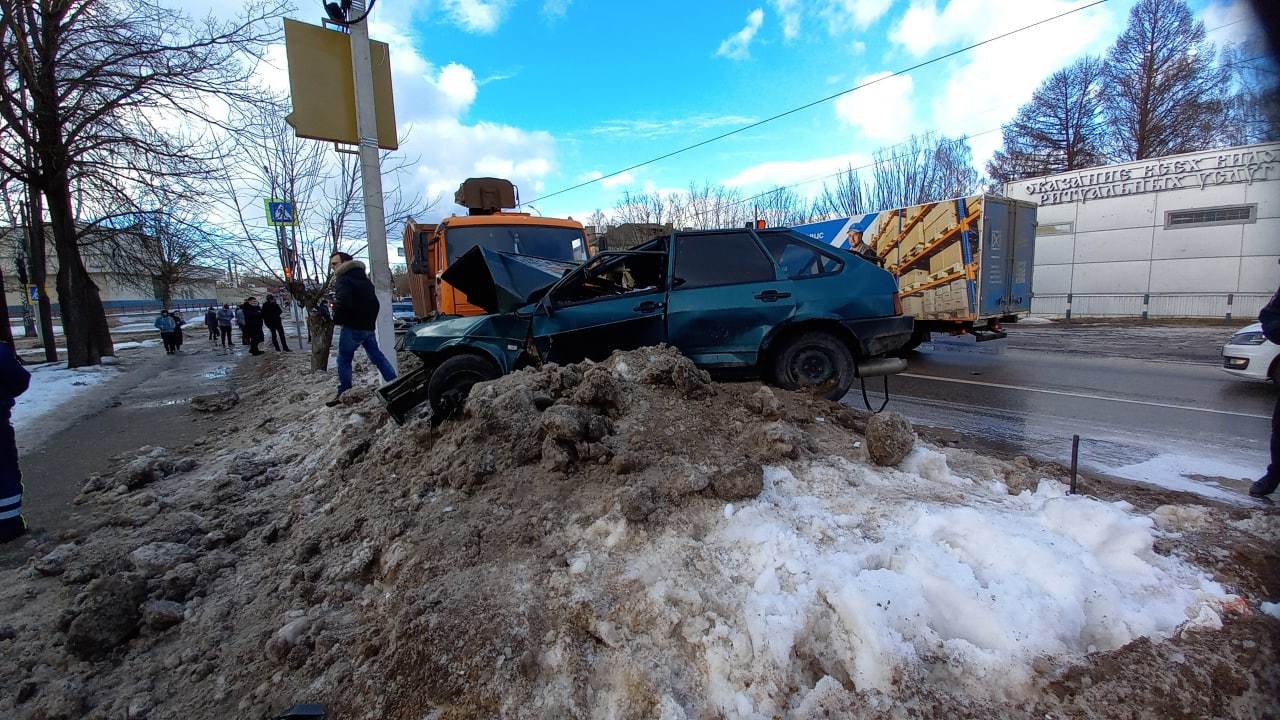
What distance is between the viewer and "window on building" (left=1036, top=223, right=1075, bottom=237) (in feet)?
65.7

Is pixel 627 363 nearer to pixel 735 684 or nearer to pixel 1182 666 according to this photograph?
pixel 735 684

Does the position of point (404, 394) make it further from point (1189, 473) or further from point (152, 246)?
point (152, 246)

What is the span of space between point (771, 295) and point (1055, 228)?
21.2 m

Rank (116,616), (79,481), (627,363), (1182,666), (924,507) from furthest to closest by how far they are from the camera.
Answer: (79,481), (627,363), (924,507), (116,616), (1182,666)

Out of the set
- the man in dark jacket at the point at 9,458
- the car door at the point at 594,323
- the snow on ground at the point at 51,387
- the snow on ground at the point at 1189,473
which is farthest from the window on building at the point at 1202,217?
the snow on ground at the point at 51,387

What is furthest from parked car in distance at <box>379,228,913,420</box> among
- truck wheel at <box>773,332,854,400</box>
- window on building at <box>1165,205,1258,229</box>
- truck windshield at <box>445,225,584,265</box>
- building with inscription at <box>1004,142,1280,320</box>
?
window on building at <box>1165,205,1258,229</box>

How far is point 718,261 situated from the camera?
5.31 metres

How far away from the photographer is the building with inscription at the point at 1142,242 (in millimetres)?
16078

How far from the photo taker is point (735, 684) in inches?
75.0

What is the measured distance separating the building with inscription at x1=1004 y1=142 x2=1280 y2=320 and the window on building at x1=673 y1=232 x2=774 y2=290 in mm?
16091

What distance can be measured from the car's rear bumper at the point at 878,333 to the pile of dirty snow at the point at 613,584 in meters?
1.45

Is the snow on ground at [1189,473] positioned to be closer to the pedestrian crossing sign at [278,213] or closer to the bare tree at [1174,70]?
the bare tree at [1174,70]

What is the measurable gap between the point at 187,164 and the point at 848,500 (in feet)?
47.7

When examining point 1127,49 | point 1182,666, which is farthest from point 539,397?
point 1127,49
